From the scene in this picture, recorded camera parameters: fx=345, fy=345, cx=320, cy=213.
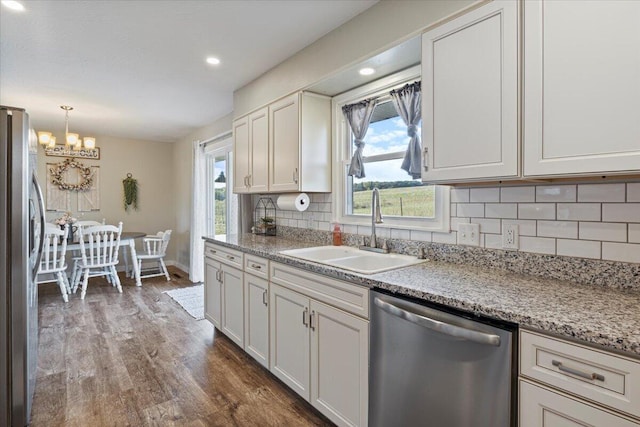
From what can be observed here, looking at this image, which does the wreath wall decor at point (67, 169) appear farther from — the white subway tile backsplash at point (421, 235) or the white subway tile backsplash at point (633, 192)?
the white subway tile backsplash at point (633, 192)

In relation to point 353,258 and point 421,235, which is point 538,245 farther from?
point 353,258

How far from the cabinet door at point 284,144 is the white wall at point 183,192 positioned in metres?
2.76

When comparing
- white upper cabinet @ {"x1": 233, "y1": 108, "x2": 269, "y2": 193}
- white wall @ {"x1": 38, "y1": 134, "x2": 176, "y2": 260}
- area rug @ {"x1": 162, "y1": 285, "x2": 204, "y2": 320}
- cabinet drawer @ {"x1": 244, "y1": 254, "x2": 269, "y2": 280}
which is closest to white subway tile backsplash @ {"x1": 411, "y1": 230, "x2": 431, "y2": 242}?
cabinet drawer @ {"x1": 244, "y1": 254, "x2": 269, "y2": 280}

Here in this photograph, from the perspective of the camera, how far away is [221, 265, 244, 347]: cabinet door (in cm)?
266

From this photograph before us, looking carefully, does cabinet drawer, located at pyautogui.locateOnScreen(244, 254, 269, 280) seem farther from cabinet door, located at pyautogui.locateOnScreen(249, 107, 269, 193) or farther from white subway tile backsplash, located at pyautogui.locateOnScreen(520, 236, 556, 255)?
white subway tile backsplash, located at pyautogui.locateOnScreen(520, 236, 556, 255)

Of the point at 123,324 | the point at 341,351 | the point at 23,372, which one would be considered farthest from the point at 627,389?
the point at 123,324

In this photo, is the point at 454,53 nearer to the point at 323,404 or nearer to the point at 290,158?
the point at 290,158

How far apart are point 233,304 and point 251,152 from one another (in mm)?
1382

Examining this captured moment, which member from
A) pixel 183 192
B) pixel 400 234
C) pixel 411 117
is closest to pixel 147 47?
pixel 411 117

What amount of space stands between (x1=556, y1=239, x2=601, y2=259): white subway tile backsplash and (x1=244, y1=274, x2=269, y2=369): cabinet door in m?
1.65

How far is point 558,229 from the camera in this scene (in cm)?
150

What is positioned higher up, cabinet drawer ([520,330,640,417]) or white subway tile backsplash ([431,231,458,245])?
white subway tile backsplash ([431,231,458,245])

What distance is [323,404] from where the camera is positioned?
1.86 metres

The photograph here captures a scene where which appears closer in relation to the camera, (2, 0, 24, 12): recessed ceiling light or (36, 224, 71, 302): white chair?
(2, 0, 24, 12): recessed ceiling light
